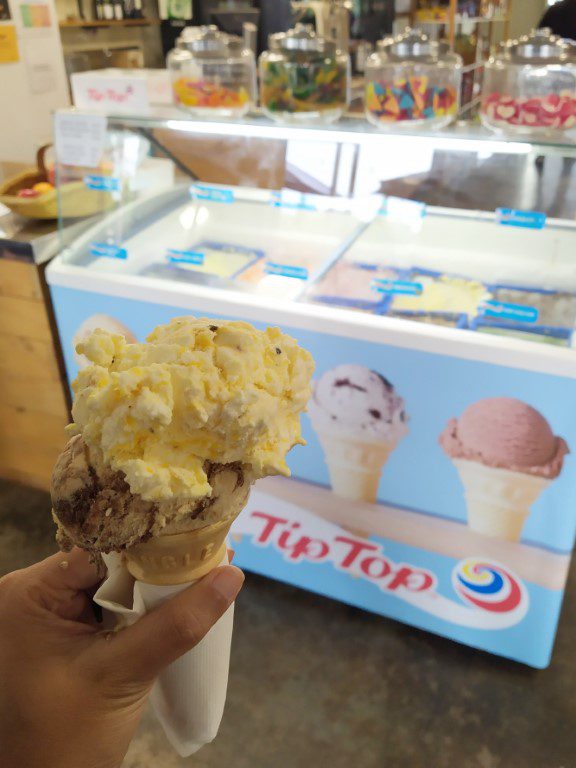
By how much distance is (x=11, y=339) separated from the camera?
2.87 meters

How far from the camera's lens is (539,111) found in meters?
1.81

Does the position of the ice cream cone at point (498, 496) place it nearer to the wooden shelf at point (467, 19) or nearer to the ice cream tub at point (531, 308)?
the ice cream tub at point (531, 308)

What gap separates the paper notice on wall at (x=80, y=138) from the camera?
228 centimetres

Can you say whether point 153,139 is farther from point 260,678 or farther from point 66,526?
point 260,678

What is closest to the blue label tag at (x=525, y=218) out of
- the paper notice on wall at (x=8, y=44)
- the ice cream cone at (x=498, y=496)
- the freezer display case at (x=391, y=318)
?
the freezer display case at (x=391, y=318)

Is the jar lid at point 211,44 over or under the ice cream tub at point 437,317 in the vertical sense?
over

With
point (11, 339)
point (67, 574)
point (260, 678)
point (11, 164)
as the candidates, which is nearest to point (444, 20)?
point (11, 164)

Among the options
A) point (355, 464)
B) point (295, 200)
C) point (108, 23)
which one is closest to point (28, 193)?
point (295, 200)

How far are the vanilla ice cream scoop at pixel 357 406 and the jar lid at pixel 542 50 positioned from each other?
3.37ft

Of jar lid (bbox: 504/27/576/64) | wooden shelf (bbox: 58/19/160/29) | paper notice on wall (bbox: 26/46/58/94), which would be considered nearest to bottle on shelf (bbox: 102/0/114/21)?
wooden shelf (bbox: 58/19/160/29)

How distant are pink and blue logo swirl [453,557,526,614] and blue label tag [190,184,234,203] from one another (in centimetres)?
168

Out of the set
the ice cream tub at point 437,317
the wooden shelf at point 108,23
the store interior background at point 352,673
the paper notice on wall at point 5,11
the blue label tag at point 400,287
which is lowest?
the store interior background at point 352,673

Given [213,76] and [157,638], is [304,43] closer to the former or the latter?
[213,76]

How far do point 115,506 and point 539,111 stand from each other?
1604mm
